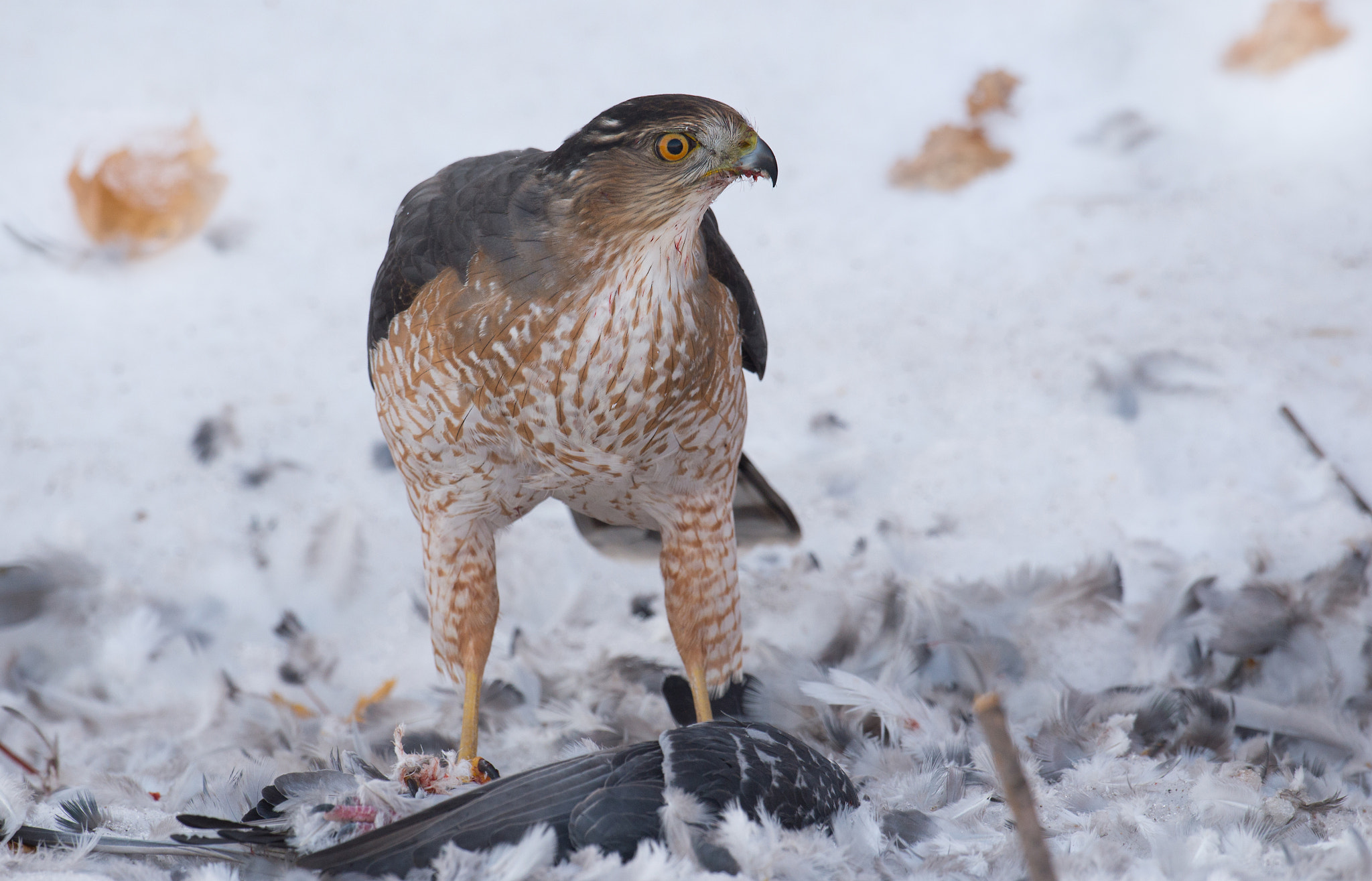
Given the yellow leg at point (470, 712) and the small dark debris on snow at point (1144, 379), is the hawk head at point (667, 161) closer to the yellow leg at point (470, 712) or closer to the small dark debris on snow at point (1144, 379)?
the yellow leg at point (470, 712)

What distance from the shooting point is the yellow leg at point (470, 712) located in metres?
2.24

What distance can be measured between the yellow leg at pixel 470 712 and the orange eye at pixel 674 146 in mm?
1112

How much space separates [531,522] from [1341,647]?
230 cm

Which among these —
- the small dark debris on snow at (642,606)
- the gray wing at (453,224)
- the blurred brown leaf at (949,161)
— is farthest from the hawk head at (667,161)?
the blurred brown leaf at (949,161)

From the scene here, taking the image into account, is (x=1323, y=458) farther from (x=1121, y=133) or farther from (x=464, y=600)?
(x=464, y=600)

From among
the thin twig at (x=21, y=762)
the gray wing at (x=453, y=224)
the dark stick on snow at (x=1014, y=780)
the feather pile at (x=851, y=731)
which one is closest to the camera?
the dark stick on snow at (x=1014, y=780)

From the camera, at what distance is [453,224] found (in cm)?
203

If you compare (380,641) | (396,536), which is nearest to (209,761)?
(380,641)

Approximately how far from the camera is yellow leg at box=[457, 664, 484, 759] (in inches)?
88.3

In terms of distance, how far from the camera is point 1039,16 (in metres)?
4.55

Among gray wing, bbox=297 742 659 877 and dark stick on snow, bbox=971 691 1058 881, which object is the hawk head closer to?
gray wing, bbox=297 742 659 877

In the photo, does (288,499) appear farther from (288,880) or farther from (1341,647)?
(1341,647)

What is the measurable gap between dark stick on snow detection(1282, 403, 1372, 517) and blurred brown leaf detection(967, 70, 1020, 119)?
5.39ft

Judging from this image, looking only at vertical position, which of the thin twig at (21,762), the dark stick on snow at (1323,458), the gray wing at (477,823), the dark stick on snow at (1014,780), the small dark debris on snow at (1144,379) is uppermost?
the dark stick on snow at (1014,780)
